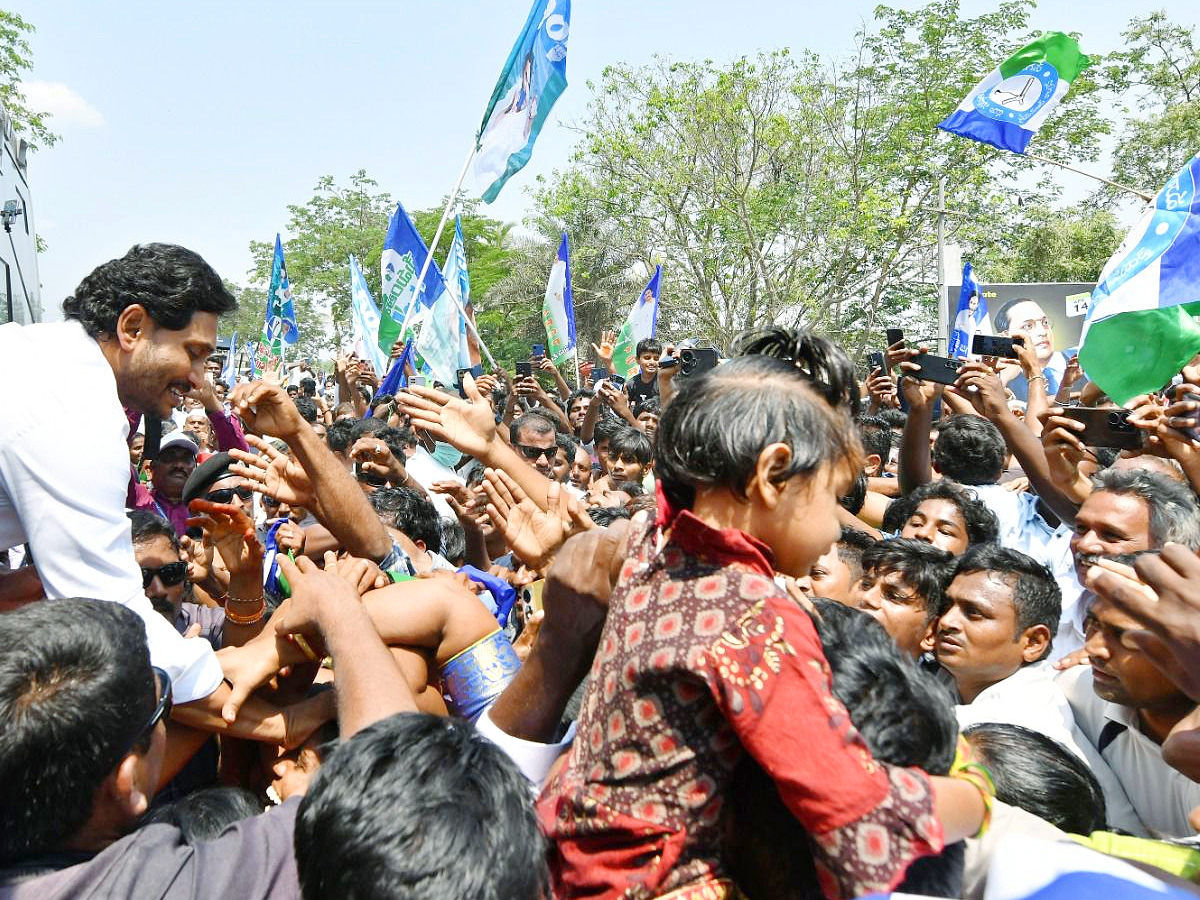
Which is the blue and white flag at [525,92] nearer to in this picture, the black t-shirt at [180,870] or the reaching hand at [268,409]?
the reaching hand at [268,409]

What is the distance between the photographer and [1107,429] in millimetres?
3400

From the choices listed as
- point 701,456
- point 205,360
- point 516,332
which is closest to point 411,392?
point 205,360

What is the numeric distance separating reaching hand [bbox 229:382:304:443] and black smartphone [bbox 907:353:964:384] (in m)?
2.97

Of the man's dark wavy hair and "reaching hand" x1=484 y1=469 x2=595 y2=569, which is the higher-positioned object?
the man's dark wavy hair

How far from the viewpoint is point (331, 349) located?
45.7 m

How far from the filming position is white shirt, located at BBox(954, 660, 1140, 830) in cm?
224

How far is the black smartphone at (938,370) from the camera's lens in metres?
4.43

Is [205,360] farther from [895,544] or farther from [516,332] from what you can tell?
[516,332]

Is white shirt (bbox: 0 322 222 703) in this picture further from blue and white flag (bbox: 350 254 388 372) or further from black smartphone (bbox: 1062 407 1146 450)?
blue and white flag (bbox: 350 254 388 372)

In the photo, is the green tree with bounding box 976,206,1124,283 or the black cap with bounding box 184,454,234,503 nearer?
the black cap with bounding box 184,454,234,503

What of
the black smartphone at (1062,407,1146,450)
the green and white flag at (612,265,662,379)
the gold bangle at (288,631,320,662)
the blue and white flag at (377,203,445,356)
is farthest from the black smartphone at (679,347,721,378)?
the green and white flag at (612,265,662,379)

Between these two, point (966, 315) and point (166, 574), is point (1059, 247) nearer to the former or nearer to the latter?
point (966, 315)

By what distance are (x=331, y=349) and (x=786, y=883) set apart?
4649 centimetres

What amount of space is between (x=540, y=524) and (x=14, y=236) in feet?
19.9
